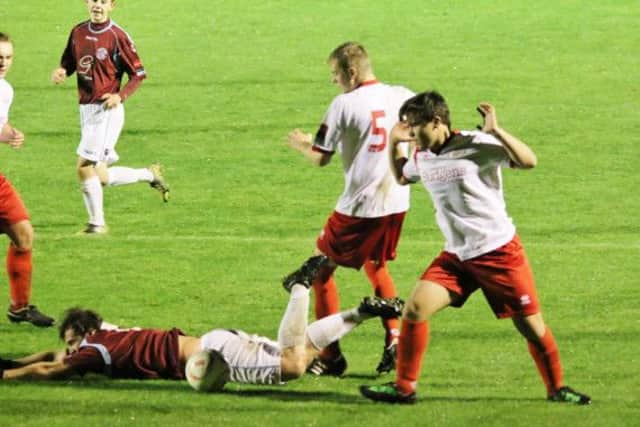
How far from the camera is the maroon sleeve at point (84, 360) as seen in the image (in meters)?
10.4

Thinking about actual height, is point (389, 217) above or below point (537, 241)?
above

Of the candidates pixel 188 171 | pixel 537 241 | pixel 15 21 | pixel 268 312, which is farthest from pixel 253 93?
pixel 268 312

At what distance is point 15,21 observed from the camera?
24969 millimetres

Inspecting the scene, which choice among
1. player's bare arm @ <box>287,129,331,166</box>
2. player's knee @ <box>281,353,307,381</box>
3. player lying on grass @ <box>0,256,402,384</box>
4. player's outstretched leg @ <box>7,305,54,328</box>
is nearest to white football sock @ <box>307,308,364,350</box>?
player lying on grass @ <box>0,256,402,384</box>

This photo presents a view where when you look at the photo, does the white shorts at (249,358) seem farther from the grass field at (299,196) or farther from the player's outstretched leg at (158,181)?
the player's outstretched leg at (158,181)

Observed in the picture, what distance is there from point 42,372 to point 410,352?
2.30 meters

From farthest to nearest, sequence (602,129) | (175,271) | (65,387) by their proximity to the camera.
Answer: (602,129), (175,271), (65,387)

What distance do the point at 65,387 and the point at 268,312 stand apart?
2421mm

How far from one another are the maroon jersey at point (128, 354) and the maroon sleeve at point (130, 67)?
5.05 meters

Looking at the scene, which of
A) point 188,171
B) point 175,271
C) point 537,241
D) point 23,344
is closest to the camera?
point 23,344

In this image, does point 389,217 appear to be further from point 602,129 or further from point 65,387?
point 602,129

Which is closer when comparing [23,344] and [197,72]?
[23,344]

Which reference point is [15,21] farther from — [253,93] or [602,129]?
[602,129]

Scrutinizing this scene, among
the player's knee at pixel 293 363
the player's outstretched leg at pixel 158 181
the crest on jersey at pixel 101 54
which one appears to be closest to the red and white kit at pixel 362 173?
the player's knee at pixel 293 363
